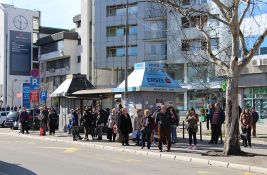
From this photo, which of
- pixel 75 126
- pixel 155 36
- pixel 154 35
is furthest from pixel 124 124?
pixel 154 35

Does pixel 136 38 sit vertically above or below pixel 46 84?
above

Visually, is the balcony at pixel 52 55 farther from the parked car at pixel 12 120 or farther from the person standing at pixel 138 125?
the person standing at pixel 138 125

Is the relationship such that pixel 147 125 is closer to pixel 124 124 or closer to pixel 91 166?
pixel 124 124

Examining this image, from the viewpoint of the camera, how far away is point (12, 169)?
13305mm

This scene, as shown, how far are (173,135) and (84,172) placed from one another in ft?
33.7

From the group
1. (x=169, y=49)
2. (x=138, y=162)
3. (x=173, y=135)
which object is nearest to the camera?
(x=138, y=162)

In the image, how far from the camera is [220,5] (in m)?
17.1

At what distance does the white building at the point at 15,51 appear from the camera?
9669 cm

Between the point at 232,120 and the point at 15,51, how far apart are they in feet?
277

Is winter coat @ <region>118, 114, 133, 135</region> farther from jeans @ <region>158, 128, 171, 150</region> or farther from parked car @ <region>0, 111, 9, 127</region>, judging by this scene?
parked car @ <region>0, 111, 9, 127</region>

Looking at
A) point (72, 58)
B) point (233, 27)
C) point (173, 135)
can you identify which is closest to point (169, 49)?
point (72, 58)

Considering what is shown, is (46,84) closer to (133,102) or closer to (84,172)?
(133,102)

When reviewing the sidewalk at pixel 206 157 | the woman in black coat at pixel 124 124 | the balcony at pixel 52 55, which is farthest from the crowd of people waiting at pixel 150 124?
the balcony at pixel 52 55

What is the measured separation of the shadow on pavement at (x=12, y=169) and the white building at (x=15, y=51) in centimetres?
8356
